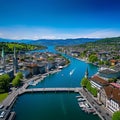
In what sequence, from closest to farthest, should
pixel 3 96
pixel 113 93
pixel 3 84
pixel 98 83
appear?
pixel 113 93 < pixel 3 96 < pixel 98 83 < pixel 3 84

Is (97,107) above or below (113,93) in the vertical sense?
below

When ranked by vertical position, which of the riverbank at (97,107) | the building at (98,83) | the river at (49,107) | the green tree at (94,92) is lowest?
the river at (49,107)

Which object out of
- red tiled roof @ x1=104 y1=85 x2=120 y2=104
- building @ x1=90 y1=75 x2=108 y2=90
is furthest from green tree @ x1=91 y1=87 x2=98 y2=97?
red tiled roof @ x1=104 y1=85 x2=120 y2=104

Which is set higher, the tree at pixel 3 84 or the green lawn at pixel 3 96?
the tree at pixel 3 84

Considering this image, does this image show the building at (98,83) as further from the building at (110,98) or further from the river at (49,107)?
the building at (110,98)

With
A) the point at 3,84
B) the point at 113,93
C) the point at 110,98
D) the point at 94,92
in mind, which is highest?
the point at 113,93

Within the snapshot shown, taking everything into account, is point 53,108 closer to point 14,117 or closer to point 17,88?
point 14,117

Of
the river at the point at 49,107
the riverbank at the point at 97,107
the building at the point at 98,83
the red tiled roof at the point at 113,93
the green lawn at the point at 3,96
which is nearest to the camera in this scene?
the riverbank at the point at 97,107

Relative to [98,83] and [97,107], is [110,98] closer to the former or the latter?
[97,107]

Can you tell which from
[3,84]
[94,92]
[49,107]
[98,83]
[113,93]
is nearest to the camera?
[113,93]

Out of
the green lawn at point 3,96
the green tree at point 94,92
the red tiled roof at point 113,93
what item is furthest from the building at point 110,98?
the green lawn at point 3,96

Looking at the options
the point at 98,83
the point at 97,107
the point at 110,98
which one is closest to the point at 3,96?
the point at 97,107
